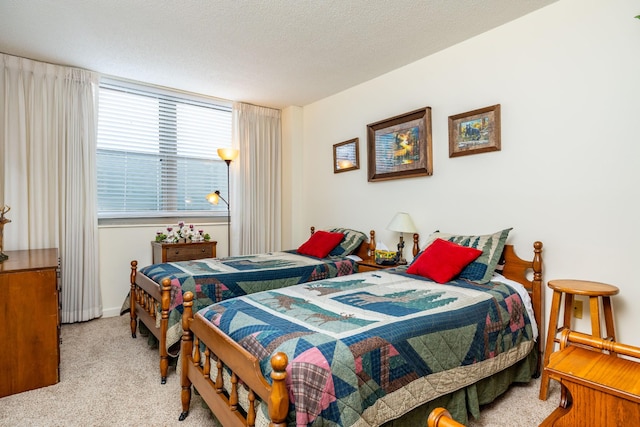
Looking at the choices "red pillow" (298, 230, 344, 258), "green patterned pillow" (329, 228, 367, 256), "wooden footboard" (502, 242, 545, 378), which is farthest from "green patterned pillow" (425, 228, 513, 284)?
"red pillow" (298, 230, 344, 258)

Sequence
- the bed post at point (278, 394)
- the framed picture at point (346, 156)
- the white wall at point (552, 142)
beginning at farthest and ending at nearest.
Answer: the framed picture at point (346, 156) → the white wall at point (552, 142) → the bed post at point (278, 394)

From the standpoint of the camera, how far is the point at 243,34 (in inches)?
110

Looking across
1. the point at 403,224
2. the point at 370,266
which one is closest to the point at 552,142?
the point at 403,224

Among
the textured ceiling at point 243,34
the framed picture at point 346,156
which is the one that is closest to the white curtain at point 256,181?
the textured ceiling at point 243,34

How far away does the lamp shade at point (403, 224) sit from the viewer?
3.17 meters

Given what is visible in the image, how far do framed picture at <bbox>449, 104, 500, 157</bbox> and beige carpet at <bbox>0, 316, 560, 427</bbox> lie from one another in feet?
5.62

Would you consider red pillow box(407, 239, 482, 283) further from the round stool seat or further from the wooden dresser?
the wooden dresser

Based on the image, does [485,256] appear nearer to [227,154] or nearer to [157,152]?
[227,154]

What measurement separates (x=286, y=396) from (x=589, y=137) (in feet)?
7.79

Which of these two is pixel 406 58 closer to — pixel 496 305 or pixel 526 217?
pixel 526 217

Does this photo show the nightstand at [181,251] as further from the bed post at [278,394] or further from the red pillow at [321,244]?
the bed post at [278,394]

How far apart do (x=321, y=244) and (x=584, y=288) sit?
2.24 metres

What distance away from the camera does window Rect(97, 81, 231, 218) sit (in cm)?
379

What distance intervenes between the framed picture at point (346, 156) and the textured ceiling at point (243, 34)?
70cm
